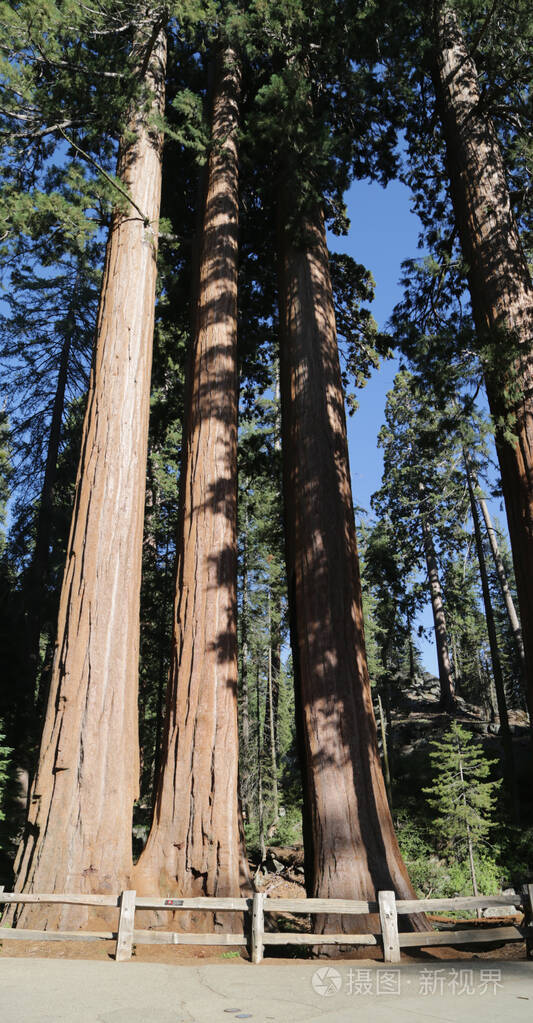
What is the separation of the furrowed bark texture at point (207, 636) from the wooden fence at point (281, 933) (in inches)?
21.8

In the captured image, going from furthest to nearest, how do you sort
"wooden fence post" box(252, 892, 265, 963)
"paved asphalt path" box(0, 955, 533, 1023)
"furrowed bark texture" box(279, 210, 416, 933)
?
"furrowed bark texture" box(279, 210, 416, 933) → "wooden fence post" box(252, 892, 265, 963) → "paved asphalt path" box(0, 955, 533, 1023)

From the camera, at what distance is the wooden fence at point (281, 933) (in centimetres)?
466

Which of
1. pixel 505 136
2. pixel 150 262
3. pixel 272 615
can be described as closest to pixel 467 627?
pixel 272 615

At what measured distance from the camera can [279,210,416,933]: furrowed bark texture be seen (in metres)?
5.62

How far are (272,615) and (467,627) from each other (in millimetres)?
16252

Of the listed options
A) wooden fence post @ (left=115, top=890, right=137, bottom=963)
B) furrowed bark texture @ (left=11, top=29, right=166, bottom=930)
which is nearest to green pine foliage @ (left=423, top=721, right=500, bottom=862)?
furrowed bark texture @ (left=11, top=29, right=166, bottom=930)

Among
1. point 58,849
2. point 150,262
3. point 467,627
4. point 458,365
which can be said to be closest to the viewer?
point 58,849

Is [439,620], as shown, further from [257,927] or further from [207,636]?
[257,927]

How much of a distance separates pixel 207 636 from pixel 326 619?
1.35 meters

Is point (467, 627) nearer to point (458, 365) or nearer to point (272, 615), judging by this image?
point (272, 615)

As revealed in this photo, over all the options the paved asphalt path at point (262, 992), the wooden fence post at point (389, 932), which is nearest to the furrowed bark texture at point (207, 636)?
→ the paved asphalt path at point (262, 992)

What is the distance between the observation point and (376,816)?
5809 millimetres
